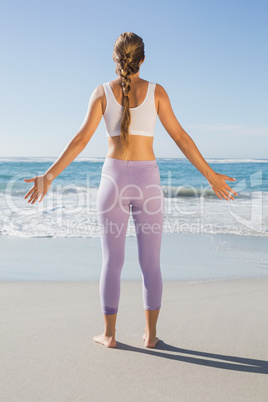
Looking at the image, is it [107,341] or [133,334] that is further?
[133,334]

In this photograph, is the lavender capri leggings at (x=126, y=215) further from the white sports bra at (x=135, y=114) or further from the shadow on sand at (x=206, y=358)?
the shadow on sand at (x=206, y=358)

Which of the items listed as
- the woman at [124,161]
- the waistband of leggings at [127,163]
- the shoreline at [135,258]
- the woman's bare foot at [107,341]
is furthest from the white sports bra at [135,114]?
the shoreline at [135,258]

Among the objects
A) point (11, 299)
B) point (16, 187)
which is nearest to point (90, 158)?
point (16, 187)

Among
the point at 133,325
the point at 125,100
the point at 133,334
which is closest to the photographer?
the point at 125,100

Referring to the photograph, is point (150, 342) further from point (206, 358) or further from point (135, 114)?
point (135, 114)

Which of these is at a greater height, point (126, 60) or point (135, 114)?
point (126, 60)

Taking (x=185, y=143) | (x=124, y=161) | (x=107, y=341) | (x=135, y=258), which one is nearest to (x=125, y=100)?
(x=124, y=161)

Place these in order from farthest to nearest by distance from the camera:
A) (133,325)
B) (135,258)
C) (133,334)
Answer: (135,258), (133,325), (133,334)

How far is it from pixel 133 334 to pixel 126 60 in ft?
5.39

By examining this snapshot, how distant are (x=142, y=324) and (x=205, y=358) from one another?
0.60 meters

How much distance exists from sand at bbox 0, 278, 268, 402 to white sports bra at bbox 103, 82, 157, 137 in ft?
4.08

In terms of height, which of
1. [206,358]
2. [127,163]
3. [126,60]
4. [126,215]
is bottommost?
[206,358]

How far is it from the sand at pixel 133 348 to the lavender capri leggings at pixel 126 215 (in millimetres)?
330

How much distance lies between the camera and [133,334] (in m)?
2.60
